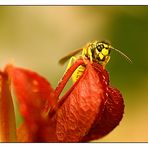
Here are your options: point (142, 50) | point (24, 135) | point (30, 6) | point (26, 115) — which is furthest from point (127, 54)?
point (26, 115)

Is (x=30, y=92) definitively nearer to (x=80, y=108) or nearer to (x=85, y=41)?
(x=80, y=108)

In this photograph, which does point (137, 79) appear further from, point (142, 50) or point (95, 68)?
point (95, 68)

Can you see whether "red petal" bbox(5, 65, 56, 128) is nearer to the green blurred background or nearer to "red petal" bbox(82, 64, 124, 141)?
"red petal" bbox(82, 64, 124, 141)

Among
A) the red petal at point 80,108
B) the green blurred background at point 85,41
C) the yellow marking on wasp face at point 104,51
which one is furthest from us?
the green blurred background at point 85,41

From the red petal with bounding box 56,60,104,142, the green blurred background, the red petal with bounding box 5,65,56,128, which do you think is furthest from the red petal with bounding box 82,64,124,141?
the green blurred background

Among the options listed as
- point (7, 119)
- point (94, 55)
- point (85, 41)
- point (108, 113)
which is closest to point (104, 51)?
point (94, 55)

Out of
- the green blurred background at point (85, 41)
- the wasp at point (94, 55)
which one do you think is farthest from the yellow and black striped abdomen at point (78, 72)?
the green blurred background at point (85, 41)

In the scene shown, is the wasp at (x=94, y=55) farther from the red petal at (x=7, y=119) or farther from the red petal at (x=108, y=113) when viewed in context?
the red petal at (x=7, y=119)

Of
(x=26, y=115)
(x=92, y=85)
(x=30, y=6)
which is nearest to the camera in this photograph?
(x=26, y=115)
